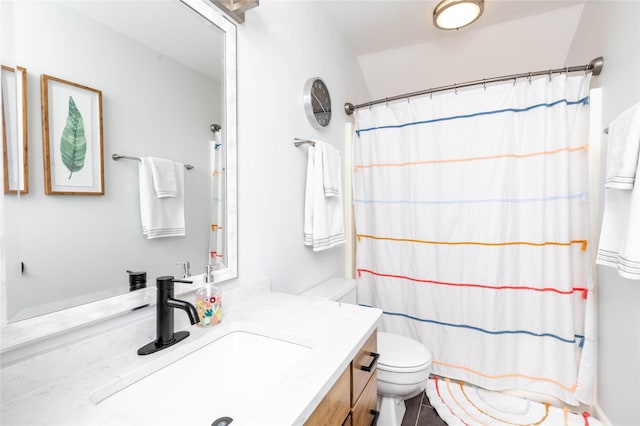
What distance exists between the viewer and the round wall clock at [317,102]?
1613 mm

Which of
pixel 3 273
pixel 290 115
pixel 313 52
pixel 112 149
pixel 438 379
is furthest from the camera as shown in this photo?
pixel 438 379

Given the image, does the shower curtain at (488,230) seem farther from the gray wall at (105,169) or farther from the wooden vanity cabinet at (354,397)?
the gray wall at (105,169)

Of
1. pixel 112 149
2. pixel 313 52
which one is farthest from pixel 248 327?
pixel 313 52

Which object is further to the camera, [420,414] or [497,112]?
[497,112]

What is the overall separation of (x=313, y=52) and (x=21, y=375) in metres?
1.84

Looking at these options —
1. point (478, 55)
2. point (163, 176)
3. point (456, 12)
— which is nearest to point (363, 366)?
point (163, 176)

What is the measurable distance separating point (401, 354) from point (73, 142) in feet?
5.11

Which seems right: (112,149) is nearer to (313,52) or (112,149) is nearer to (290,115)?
(290,115)

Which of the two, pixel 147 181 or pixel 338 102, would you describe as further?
pixel 338 102

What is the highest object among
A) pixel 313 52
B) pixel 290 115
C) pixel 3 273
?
pixel 313 52

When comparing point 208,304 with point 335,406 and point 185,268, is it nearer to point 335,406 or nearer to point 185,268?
point 185,268

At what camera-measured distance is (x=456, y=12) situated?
173 centimetres

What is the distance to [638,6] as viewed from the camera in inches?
46.6

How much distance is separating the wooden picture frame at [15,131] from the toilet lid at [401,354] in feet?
4.79
